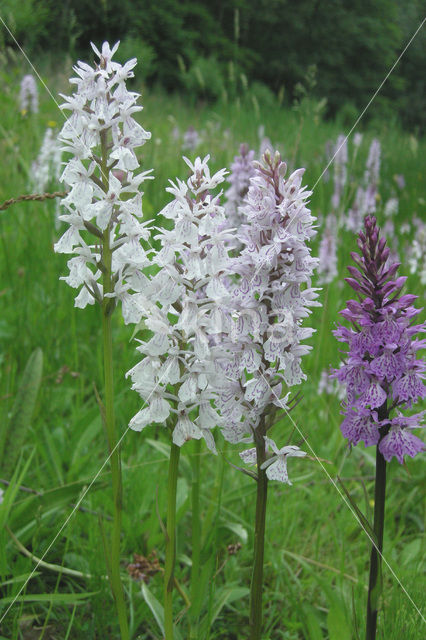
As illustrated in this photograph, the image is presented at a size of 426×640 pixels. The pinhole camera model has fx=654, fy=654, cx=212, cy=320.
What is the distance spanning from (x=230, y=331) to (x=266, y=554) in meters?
1.21

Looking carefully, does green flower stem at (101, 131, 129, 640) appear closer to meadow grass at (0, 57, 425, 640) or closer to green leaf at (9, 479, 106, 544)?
meadow grass at (0, 57, 425, 640)

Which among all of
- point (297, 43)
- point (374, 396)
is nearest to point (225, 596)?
point (374, 396)

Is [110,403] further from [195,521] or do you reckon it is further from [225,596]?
[225,596]

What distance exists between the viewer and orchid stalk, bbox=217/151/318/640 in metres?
1.23

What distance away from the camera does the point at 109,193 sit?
127 centimetres

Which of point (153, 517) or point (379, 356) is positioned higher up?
point (379, 356)

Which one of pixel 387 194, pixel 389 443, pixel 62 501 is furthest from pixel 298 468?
pixel 387 194

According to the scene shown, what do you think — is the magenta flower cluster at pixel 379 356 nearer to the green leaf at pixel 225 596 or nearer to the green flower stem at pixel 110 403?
the green flower stem at pixel 110 403

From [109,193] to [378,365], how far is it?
644 mm

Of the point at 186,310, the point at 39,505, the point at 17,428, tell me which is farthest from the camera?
the point at 17,428

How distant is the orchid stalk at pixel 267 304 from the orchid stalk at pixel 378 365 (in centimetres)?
16

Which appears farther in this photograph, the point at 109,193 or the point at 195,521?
the point at 195,521

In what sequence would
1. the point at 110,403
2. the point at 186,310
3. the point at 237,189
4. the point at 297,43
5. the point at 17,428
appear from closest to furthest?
the point at 186,310 < the point at 110,403 < the point at 17,428 < the point at 237,189 < the point at 297,43

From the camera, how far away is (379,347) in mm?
1396
